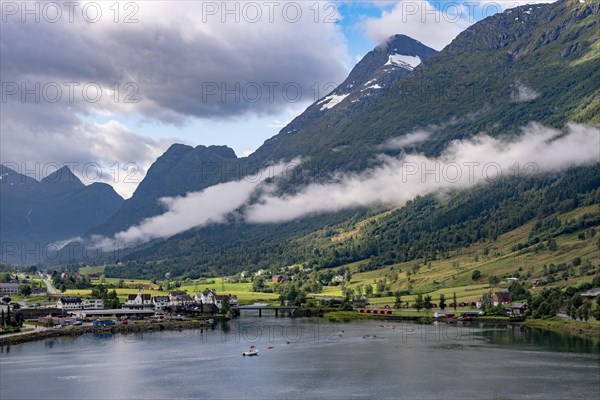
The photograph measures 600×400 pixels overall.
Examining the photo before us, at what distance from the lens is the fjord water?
9900 cm

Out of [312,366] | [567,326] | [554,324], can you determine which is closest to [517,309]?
[554,324]

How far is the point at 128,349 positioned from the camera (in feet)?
466

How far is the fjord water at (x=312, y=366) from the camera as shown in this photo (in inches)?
3898

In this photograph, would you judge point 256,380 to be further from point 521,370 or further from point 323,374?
point 521,370

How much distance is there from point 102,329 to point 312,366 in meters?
73.3

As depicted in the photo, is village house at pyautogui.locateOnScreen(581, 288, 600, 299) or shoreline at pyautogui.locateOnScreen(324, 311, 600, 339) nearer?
shoreline at pyautogui.locateOnScreen(324, 311, 600, 339)

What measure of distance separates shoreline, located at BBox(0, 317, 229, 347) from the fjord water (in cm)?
399

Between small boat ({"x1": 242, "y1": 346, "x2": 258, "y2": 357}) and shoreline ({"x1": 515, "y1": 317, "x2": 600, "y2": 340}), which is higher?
shoreline ({"x1": 515, "y1": 317, "x2": 600, "y2": 340})

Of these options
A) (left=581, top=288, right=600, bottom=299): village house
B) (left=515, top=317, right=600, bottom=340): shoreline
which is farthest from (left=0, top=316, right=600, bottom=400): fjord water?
(left=581, top=288, right=600, bottom=299): village house

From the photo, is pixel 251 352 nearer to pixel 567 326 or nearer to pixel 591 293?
pixel 567 326

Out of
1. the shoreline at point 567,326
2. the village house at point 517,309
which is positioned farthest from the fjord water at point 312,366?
→ the village house at point 517,309

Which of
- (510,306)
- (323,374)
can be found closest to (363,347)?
(323,374)

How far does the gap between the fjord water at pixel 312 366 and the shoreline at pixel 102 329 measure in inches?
157

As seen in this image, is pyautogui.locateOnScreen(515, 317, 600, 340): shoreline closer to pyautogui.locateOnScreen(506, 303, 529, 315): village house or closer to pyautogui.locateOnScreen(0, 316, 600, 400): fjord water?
pyautogui.locateOnScreen(0, 316, 600, 400): fjord water
